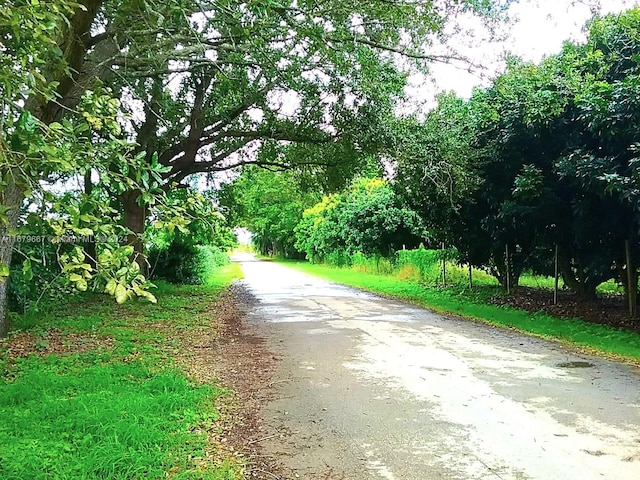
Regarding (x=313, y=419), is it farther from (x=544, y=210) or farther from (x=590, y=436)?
(x=544, y=210)

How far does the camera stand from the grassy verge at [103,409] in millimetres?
4277

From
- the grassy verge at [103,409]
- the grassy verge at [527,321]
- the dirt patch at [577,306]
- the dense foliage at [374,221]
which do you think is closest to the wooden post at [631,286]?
the dirt patch at [577,306]

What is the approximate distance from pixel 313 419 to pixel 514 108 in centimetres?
935

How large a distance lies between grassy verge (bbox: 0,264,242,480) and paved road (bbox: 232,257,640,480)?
782 mm

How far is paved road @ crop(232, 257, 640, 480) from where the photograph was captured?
4539 mm

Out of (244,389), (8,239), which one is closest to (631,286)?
(244,389)

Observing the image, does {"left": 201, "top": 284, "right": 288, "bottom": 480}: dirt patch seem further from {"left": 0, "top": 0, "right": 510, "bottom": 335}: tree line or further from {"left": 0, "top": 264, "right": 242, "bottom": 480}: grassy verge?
{"left": 0, "top": 0, "right": 510, "bottom": 335}: tree line

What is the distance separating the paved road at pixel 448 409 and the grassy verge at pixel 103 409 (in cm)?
78

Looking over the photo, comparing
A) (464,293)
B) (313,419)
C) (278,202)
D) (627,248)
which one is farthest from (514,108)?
(278,202)

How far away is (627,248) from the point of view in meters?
12.1

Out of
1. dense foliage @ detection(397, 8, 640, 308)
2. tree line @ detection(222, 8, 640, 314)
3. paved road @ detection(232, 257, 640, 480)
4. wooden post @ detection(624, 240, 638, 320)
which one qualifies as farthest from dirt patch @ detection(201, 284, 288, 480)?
wooden post @ detection(624, 240, 638, 320)

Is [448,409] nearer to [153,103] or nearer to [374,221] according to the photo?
[153,103]

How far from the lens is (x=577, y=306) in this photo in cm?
1441

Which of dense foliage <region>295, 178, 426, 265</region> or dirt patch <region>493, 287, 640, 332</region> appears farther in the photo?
dense foliage <region>295, 178, 426, 265</region>
